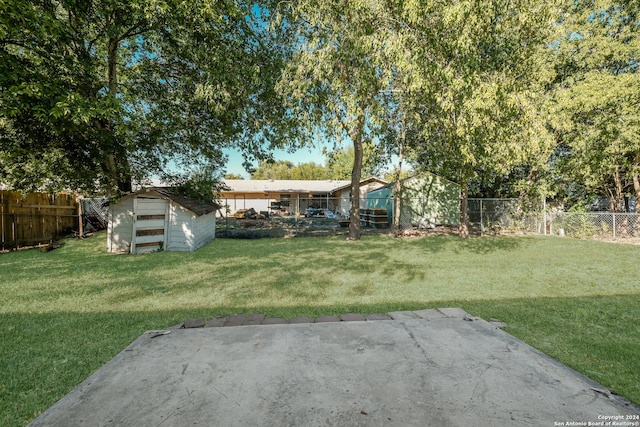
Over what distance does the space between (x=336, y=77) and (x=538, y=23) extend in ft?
15.9

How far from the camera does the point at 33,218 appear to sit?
1008 centimetres

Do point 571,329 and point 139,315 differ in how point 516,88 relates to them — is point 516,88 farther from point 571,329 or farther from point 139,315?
point 139,315

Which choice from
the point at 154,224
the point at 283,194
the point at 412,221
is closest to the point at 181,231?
the point at 154,224

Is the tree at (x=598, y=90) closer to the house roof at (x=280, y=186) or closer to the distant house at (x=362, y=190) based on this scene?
the distant house at (x=362, y=190)

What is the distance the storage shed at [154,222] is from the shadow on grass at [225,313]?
5.76m

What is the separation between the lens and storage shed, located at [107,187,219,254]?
31.0 feet

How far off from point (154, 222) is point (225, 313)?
711 centimetres

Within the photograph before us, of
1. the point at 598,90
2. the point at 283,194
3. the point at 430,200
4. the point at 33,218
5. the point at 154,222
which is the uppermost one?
the point at 598,90

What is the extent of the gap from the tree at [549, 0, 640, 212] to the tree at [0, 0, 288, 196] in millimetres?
11682

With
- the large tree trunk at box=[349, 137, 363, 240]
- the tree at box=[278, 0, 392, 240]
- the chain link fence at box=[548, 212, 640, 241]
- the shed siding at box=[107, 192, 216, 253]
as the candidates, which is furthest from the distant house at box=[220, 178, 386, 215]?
the tree at box=[278, 0, 392, 240]

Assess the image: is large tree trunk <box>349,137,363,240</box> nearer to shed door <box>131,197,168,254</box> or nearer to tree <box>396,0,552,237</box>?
tree <box>396,0,552,237</box>

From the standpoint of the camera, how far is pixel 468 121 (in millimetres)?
6363

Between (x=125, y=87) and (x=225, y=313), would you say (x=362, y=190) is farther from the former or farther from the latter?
(x=225, y=313)

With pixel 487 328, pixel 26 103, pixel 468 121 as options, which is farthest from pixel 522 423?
pixel 26 103
